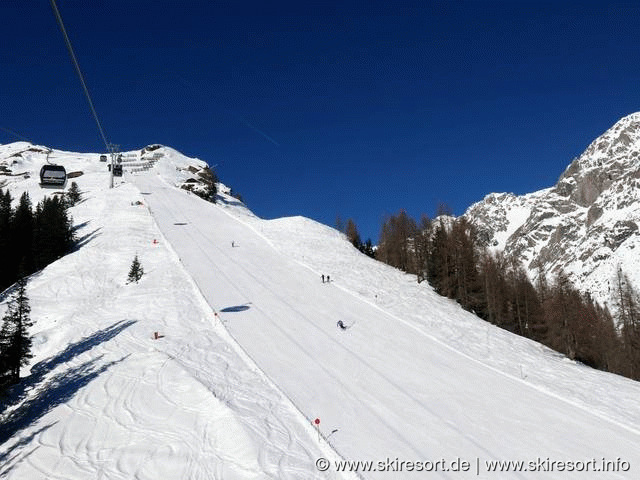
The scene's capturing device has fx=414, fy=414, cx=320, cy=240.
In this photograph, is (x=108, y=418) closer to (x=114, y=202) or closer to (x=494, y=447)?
(x=494, y=447)

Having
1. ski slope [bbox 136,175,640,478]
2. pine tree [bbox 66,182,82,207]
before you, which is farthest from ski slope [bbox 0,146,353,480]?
pine tree [bbox 66,182,82,207]

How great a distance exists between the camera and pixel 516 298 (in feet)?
179

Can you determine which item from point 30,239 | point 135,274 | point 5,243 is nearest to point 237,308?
point 135,274

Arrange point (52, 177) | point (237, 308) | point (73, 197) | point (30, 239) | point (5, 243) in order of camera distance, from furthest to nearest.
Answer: point (73, 197) → point (30, 239) → point (5, 243) → point (52, 177) → point (237, 308)

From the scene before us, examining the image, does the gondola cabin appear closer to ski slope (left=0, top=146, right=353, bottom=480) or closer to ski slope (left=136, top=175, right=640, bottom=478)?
ski slope (left=0, top=146, right=353, bottom=480)

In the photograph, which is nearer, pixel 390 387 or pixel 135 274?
pixel 390 387

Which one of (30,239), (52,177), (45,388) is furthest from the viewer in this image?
(30,239)

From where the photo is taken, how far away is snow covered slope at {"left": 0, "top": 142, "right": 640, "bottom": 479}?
38.4 feet

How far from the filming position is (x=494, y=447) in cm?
1248
